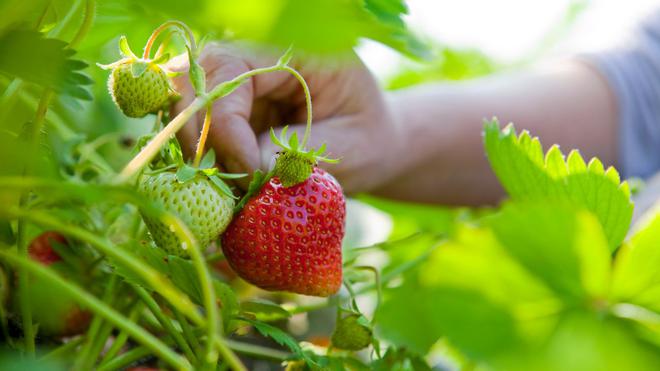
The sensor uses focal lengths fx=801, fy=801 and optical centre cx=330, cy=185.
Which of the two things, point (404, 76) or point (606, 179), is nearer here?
point (606, 179)

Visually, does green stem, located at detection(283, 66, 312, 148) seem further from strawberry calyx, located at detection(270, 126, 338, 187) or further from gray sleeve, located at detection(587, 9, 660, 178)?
gray sleeve, located at detection(587, 9, 660, 178)

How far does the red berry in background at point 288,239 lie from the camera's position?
0.51 meters

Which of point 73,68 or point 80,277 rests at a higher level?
point 73,68

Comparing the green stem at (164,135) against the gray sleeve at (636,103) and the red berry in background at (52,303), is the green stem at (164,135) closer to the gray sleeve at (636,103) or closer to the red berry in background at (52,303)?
the red berry in background at (52,303)

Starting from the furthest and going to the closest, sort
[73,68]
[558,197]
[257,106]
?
[257,106]
[558,197]
[73,68]

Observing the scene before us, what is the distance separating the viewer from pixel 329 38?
7.8 inches

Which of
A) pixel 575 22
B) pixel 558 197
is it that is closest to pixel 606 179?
pixel 558 197

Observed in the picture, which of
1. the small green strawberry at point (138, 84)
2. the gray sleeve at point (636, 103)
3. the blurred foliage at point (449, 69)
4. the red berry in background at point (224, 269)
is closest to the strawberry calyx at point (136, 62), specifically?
the small green strawberry at point (138, 84)

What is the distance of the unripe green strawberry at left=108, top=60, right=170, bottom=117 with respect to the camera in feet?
1.49

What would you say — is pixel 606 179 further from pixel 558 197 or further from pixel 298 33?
pixel 298 33

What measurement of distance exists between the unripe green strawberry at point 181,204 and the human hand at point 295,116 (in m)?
0.08

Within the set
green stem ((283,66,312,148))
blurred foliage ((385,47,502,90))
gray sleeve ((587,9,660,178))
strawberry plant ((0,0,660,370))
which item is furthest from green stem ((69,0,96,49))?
gray sleeve ((587,9,660,178))

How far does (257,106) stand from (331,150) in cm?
8

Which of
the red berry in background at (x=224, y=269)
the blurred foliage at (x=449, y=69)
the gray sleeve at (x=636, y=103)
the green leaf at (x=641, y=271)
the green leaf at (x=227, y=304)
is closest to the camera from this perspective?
the green leaf at (x=641, y=271)
